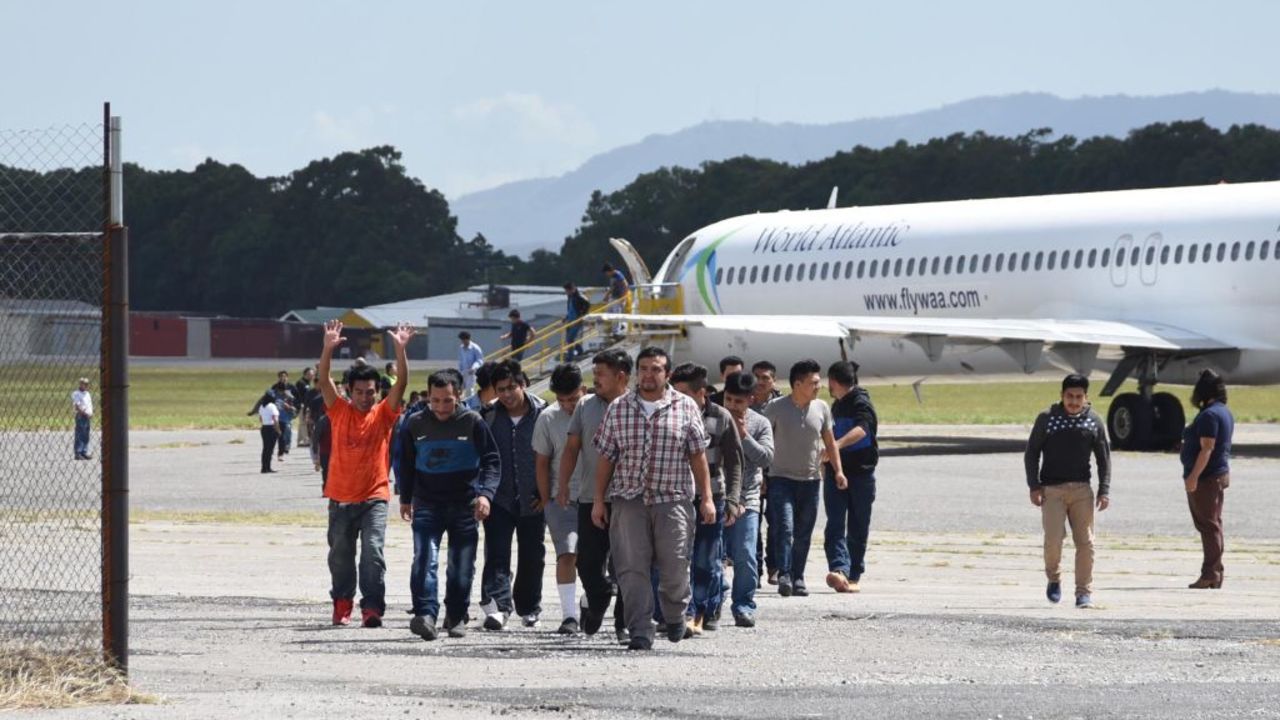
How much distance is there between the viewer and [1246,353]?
34.8 metres

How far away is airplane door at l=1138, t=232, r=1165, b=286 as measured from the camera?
35812 mm

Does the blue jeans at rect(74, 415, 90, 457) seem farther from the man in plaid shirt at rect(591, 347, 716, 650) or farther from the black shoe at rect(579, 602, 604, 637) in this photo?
the man in plaid shirt at rect(591, 347, 716, 650)

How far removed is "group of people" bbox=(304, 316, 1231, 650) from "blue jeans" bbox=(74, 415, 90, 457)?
77.9ft

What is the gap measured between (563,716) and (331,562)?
180 inches

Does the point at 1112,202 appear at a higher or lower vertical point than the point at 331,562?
higher

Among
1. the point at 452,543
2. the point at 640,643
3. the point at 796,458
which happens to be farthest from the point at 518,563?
the point at 796,458

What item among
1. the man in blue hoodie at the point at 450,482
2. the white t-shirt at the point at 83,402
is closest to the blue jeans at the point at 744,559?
the man in blue hoodie at the point at 450,482

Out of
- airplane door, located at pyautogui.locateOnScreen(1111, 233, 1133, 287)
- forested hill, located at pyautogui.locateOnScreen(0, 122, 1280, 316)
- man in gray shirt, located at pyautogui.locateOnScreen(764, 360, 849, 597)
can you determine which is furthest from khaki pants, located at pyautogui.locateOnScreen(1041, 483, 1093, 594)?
forested hill, located at pyautogui.locateOnScreen(0, 122, 1280, 316)

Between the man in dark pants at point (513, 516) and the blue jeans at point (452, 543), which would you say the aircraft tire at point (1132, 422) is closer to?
the man in dark pants at point (513, 516)

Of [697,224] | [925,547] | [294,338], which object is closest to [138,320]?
[294,338]

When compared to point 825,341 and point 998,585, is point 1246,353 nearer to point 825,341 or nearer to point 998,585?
point 825,341

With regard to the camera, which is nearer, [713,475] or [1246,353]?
[713,475]

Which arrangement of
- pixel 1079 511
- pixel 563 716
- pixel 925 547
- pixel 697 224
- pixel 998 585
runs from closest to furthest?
pixel 563 716 → pixel 1079 511 → pixel 998 585 → pixel 925 547 → pixel 697 224

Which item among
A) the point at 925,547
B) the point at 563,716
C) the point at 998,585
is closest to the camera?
the point at 563,716
